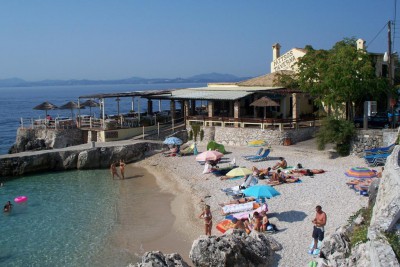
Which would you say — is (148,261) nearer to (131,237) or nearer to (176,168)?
(131,237)

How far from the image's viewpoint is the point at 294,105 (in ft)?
114

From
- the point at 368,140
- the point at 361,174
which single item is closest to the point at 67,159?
the point at 361,174

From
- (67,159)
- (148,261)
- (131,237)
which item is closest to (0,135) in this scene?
(67,159)

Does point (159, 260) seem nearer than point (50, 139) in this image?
Yes

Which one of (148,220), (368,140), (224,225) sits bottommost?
(148,220)

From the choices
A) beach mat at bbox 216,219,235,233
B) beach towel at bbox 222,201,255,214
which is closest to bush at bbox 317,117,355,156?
beach towel at bbox 222,201,255,214

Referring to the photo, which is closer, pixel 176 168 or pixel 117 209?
pixel 117 209

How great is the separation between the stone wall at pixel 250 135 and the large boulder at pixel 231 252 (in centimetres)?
1854

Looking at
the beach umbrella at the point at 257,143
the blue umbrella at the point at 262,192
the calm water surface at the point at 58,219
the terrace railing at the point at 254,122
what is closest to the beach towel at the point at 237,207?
the blue umbrella at the point at 262,192

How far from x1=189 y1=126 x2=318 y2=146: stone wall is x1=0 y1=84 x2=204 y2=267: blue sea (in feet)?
30.0

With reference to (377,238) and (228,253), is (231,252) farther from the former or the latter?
(377,238)

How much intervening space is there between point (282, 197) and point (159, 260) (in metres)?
9.23

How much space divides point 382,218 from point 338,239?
2.37 meters

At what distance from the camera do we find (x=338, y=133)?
27281 millimetres
